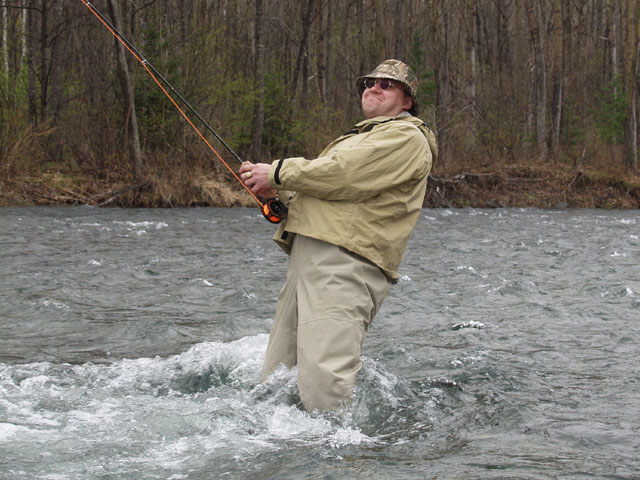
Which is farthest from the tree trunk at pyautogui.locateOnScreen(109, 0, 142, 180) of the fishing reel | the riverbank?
the fishing reel

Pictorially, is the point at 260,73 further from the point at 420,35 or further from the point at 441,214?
the point at 420,35

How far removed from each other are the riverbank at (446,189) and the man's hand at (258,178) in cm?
1424

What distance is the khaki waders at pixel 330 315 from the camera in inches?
153

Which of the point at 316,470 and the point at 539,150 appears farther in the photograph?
the point at 539,150

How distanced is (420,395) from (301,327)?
1200 mm

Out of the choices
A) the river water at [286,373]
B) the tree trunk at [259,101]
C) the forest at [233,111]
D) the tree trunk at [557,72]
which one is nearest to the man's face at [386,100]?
the river water at [286,373]

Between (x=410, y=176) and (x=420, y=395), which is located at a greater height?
(x=410, y=176)

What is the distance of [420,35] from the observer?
1172 inches

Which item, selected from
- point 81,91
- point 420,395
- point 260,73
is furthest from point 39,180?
point 420,395

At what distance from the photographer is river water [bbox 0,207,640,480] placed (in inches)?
142

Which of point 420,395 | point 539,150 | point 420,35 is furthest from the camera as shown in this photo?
point 420,35

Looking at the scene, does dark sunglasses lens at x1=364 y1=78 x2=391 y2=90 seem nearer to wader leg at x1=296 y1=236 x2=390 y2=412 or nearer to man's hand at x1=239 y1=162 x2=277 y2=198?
man's hand at x1=239 y1=162 x2=277 y2=198

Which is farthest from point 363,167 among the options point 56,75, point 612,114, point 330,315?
point 612,114

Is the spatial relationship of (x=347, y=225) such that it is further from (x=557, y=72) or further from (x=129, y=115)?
(x=557, y=72)
